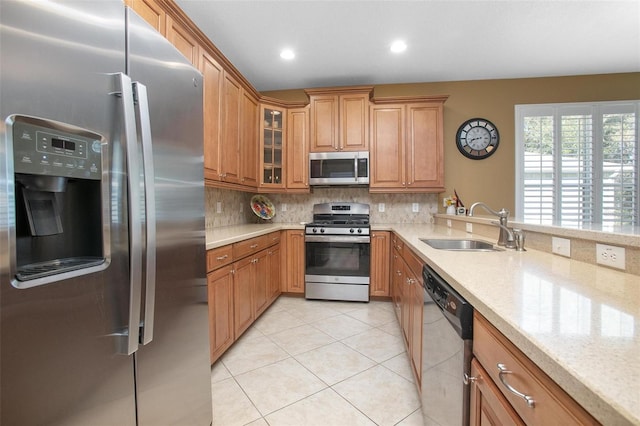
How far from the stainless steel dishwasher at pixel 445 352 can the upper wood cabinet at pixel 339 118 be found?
2.40m

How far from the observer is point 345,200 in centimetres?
378

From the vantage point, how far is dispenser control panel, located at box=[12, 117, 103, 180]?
1.95ft

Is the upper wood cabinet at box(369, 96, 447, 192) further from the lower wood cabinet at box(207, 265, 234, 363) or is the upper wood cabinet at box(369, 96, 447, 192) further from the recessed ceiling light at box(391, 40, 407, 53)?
the lower wood cabinet at box(207, 265, 234, 363)

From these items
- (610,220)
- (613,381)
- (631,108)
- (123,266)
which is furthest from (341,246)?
(631,108)

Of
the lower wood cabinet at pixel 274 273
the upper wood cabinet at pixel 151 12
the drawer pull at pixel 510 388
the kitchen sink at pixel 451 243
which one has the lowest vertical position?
the lower wood cabinet at pixel 274 273

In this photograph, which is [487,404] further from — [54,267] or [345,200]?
[345,200]

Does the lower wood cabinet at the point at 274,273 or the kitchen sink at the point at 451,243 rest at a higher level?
the kitchen sink at the point at 451,243

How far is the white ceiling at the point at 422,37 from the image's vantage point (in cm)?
222

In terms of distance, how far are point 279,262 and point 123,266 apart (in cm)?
245

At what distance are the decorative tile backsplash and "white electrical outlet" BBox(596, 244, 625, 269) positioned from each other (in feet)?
8.47

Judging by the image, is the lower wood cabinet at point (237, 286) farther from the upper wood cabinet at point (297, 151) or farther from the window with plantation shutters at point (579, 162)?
the window with plantation shutters at point (579, 162)

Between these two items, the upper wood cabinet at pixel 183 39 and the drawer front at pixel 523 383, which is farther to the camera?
the upper wood cabinet at pixel 183 39

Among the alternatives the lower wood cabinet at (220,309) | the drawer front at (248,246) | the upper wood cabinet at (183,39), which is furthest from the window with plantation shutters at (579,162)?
the upper wood cabinet at (183,39)

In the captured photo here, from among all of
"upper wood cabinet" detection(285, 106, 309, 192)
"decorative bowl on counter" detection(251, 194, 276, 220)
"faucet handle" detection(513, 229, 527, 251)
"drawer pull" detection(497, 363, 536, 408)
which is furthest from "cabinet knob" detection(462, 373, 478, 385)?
"decorative bowl on counter" detection(251, 194, 276, 220)
